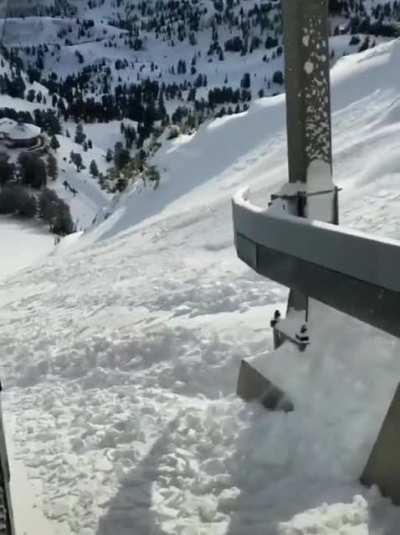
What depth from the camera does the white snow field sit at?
391cm

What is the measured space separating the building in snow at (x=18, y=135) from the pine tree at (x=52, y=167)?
12.7 ft

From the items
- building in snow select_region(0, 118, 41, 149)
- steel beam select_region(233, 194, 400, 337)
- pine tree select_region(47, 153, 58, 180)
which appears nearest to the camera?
steel beam select_region(233, 194, 400, 337)

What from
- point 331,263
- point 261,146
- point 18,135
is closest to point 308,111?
point 331,263

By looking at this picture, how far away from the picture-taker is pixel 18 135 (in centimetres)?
10869

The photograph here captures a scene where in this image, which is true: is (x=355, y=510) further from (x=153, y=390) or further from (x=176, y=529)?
(x=153, y=390)

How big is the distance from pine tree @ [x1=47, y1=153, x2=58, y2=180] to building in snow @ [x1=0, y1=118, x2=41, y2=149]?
12.7 ft

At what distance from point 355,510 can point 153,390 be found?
7.98 feet

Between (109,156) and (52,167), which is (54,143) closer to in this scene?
(109,156)

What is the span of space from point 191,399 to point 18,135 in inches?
4307

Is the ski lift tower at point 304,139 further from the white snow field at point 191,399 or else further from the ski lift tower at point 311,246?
the white snow field at point 191,399

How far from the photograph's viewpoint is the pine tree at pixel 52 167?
355 ft

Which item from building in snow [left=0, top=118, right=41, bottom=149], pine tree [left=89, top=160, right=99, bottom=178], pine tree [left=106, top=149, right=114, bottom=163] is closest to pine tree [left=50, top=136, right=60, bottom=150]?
building in snow [left=0, top=118, right=41, bottom=149]

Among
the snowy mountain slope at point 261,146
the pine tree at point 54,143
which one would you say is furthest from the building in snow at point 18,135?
the snowy mountain slope at point 261,146

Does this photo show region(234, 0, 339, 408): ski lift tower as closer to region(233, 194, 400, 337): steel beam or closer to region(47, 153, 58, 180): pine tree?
region(233, 194, 400, 337): steel beam
